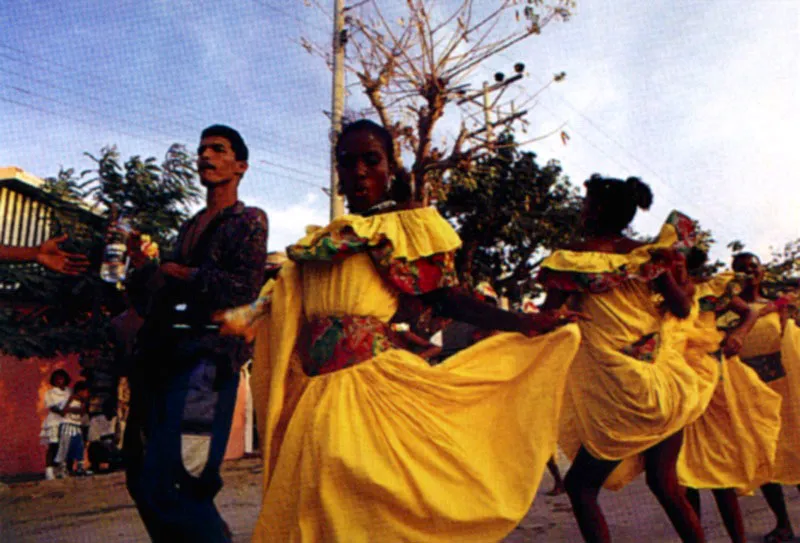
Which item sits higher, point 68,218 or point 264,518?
point 68,218

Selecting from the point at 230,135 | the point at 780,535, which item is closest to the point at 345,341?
the point at 230,135

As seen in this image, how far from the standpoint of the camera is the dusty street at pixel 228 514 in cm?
537

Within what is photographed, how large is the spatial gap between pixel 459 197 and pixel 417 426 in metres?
13.8

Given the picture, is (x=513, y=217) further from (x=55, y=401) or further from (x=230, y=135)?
(x=230, y=135)

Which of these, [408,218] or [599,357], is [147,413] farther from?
[599,357]

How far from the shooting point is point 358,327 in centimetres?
273

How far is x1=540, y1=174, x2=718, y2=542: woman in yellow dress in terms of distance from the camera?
373cm

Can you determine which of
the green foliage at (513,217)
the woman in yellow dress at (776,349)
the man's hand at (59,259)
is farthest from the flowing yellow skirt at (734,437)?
the green foliage at (513,217)

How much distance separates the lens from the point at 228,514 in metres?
6.36

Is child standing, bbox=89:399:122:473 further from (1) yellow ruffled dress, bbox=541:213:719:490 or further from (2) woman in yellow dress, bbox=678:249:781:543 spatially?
(1) yellow ruffled dress, bbox=541:213:719:490

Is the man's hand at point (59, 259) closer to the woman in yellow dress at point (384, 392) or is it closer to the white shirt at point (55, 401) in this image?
the woman in yellow dress at point (384, 392)

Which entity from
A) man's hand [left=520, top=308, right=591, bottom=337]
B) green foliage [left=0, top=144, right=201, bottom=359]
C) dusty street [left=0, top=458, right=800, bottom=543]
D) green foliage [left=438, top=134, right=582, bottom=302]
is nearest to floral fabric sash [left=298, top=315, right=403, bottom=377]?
man's hand [left=520, top=308, right=591, bottom=337]

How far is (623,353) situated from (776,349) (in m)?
2.87

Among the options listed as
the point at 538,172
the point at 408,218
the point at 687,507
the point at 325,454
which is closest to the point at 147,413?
the point at 325,454
